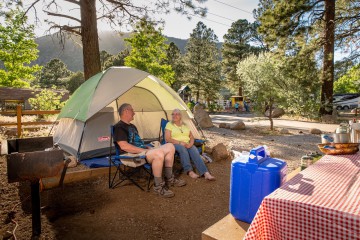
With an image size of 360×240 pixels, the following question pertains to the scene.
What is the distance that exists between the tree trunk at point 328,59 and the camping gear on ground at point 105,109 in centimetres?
989

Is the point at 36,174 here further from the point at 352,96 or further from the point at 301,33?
the point at 352,96

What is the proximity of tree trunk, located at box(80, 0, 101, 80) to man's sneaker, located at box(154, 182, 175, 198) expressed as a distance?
4.57 m

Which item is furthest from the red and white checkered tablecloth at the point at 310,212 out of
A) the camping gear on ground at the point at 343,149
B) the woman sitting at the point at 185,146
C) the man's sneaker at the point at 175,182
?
the woman sitting at the point at 185,146

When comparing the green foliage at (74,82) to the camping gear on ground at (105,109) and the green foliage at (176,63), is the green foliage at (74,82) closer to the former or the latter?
the green foliage at (176,63)

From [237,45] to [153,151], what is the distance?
3378 cm

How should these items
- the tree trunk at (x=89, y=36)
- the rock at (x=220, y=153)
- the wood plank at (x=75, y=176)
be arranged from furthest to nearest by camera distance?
the tree trunk at (x=89, y=36) → the rock at (x=220, y=153) → the wood plank at (x=75, y=176)

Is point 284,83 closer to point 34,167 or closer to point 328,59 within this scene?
point 328,59

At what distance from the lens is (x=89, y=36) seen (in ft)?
22.1

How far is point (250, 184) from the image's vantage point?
5.61 ft

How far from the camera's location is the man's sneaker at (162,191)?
3437 millimetres

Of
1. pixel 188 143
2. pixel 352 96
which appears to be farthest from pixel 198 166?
pixel 352 96

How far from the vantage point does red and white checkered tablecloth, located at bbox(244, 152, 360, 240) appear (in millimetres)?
977

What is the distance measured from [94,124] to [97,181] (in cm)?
133

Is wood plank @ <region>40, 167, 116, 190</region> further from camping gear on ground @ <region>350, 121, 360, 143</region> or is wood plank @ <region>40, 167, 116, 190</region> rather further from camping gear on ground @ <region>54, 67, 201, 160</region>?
Result: camping gear on ground @ <region>350, 121, 360, 143</region>
